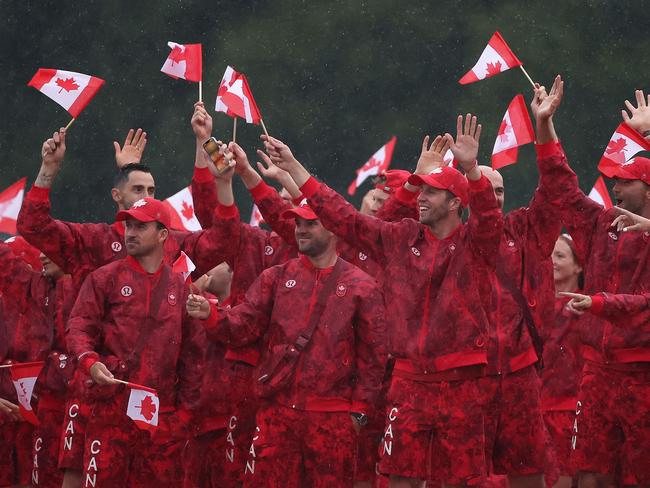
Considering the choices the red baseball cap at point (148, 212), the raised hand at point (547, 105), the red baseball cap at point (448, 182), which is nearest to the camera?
the raised hand at point (547, 105)

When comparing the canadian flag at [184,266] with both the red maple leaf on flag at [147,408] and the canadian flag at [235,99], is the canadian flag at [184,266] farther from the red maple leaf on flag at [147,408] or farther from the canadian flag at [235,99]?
the canadian flag at [235,99]

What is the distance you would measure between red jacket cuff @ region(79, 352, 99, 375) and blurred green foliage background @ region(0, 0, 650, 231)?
8.94 meters

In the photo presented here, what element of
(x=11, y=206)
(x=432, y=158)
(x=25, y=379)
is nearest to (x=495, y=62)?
(x=432, y=158)

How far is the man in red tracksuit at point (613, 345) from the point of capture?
656 cm

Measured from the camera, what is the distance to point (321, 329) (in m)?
6.46

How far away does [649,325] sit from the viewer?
21.3ft

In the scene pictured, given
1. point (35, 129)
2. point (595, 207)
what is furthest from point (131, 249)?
point (35, 129)

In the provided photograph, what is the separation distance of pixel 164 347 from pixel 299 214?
950 mm

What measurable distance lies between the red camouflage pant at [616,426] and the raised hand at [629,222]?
77 cm

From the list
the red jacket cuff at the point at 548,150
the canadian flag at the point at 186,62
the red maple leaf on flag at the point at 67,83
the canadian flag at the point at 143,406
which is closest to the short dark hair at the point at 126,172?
the red maple leaf on flag at the point at 67,83

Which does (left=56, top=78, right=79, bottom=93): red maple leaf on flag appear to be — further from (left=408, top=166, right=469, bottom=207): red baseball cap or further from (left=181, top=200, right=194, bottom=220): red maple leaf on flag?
(left=408, top=166, right=469, bottom=207): red baseball cap

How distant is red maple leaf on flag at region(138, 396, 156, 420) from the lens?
6031 millimetres

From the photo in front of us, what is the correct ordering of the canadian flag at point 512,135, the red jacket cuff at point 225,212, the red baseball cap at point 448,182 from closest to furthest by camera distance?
the red baseball cap at point 448,182 → the red jacket cuff at point 225,212 → the canadian flag at point 512,135

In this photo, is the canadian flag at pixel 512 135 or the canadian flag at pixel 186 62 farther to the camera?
the canadian flag at pixel 186 62
